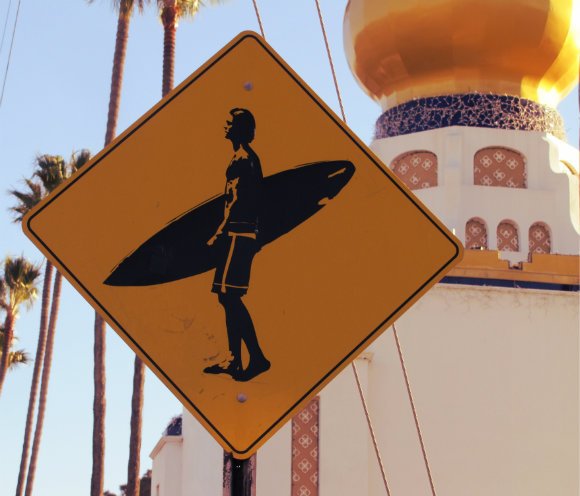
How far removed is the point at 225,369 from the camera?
3334 mm

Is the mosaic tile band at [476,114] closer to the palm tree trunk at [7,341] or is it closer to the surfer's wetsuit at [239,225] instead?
the surfer's wetsuit at [239,225]

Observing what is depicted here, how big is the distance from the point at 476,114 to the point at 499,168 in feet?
2.93

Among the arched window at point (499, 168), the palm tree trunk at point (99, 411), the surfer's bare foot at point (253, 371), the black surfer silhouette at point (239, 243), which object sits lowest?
the surfer's bare foot at point (253, 371)

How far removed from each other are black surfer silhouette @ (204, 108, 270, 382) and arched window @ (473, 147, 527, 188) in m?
14.4

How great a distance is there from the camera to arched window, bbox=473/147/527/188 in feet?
57.8

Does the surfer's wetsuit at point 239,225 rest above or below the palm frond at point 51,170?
below

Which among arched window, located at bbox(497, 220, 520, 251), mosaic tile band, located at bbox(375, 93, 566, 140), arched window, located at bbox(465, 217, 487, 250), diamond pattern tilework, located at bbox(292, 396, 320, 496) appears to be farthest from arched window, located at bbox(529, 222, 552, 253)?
diamond pattern tilework, located at bbox(292, 396, 320, 496)

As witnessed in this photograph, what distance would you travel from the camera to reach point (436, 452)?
1527 cm

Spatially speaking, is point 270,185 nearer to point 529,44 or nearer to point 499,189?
point 499,189

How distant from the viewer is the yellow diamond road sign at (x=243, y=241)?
334 cm

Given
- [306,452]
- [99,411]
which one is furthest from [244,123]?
[99,411]

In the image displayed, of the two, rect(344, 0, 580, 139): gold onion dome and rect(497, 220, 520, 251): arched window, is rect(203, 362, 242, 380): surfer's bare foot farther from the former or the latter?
rect(344, 0, 580, 139): gold onion dome

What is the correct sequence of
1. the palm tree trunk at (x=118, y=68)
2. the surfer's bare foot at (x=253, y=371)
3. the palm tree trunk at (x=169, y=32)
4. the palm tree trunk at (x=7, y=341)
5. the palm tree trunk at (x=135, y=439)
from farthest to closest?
the palm tree trunk at (x=7, y=341) → the palm tree trunk at (x=118, y=68) → the palm tree trunk at (x=169, y=32) → the palm tree trunk at (x=135, y=439) → the surfer's bare foot at (x=253, y=371)

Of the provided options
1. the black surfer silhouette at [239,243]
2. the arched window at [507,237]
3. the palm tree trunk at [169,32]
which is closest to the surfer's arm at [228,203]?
the black surfer silhouette at [239,243]
